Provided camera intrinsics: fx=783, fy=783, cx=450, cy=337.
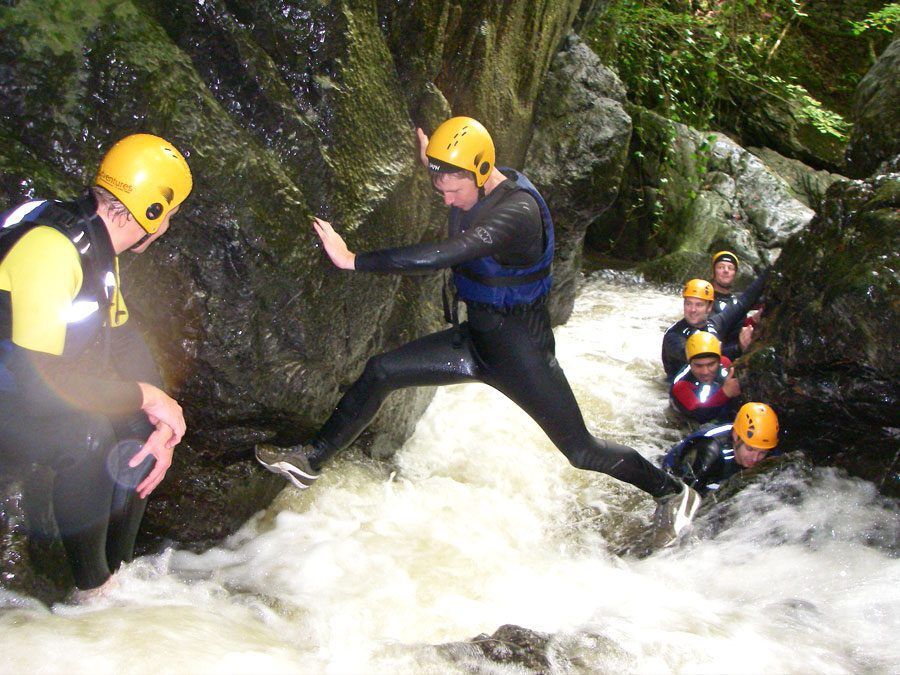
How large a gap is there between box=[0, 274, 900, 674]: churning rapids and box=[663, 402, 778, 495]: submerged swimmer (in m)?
0.29

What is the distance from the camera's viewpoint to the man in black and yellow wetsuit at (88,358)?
2469 mm

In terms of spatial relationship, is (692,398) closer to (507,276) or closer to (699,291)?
(699,291)

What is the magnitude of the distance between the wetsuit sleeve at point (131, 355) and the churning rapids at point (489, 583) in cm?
92

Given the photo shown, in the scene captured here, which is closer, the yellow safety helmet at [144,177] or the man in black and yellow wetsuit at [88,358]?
the man in black and yellow wetsuit at [88,358]

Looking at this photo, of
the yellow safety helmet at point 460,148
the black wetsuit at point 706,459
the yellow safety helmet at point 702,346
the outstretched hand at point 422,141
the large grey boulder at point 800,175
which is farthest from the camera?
the large grey boulder at point 800,175

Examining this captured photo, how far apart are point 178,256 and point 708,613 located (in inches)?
117

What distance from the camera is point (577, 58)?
7250mm

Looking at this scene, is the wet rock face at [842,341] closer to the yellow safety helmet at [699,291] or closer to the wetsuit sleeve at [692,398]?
the wetsuit sleeve at [692,398]

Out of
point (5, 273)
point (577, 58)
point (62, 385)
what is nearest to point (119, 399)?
point (62, 385)

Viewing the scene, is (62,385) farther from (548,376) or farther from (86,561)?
(548,376)

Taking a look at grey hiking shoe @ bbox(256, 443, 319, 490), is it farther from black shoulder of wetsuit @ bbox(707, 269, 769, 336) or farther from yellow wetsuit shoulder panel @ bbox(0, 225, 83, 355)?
black shoulder of wetsuit @ bbox(707, 269, 769, 336)

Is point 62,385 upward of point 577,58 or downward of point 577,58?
downward

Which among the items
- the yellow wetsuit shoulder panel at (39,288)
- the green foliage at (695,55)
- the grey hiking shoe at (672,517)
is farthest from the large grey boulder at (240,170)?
the green foliage at (695,55)

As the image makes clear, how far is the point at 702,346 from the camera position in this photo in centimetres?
634
